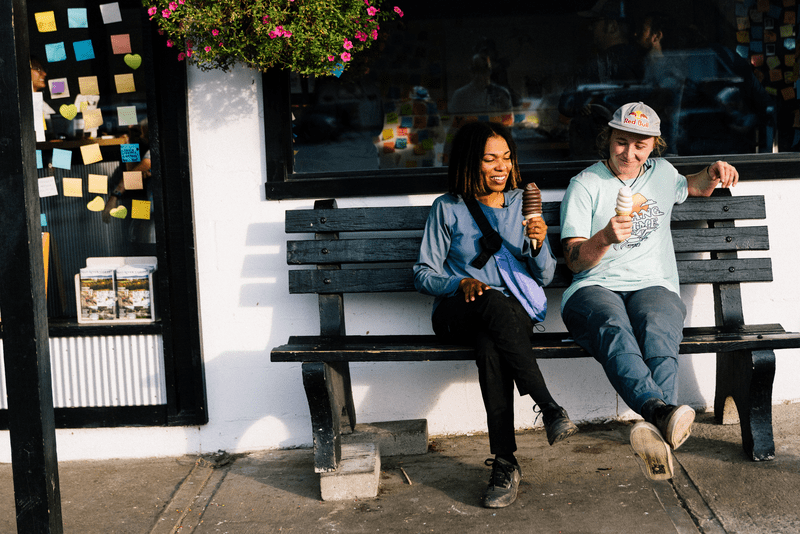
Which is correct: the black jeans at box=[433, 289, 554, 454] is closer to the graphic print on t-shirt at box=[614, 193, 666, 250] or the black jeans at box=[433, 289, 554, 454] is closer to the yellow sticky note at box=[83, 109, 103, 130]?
the graphic print on t-shirt at box=[614, 193, 666, 250]

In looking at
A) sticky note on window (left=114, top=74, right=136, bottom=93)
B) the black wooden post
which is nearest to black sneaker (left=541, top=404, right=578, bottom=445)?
the black wooden post

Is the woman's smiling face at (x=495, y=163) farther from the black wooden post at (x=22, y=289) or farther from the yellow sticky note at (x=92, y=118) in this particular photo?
the yellow sticky note at (x=92, y=118)

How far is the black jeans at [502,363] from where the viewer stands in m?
2.98

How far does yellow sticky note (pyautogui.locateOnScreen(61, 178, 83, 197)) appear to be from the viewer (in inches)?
154

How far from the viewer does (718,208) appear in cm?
361

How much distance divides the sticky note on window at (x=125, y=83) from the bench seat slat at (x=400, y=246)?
3.64ft

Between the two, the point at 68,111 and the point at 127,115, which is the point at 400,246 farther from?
the point at 68,111

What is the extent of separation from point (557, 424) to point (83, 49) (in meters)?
2.85

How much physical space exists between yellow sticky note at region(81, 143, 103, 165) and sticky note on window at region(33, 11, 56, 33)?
23.2 inches

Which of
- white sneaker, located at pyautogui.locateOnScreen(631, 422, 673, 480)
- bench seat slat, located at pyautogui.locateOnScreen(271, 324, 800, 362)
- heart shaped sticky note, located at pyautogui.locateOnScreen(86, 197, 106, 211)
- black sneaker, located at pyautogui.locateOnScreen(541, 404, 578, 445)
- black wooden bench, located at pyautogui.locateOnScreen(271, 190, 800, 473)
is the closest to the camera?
white sneaker, located at pyautogui.locateOnScreen(631, 422, 673, 480)

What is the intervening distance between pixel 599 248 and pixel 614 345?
46 centimetres

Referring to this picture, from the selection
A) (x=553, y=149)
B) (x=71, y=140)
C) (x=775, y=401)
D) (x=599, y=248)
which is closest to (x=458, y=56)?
(x=553, y=149)

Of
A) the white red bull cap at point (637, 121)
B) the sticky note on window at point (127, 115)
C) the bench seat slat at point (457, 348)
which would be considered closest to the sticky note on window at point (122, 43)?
the sticky note on window at point (127, 115)

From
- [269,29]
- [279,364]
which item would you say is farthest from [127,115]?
[279,364]
